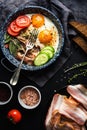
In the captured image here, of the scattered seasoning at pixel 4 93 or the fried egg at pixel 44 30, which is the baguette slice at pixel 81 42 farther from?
the scattered seasoning at pixel 4 93

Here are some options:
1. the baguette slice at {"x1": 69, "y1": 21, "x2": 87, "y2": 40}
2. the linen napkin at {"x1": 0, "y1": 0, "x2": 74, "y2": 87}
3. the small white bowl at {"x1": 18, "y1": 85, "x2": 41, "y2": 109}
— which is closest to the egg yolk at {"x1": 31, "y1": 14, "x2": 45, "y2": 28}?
the linen napkin at {"x1": 0, "y1": 0, "x2": 74, "y2": 87}

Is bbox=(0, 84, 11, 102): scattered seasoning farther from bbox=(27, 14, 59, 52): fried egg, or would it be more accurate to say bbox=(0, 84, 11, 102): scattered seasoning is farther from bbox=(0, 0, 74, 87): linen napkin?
bbox=(27, 14, 59, 52): fried egg

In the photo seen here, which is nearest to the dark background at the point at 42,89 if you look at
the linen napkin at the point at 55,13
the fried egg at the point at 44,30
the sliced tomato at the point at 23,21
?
the linen napkin at the point at 55,13

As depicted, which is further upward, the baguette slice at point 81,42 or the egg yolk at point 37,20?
the egg yolk at point 37,20

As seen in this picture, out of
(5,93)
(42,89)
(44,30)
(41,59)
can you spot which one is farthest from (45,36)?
(5,93)

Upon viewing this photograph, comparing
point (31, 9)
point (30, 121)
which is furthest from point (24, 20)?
point (30, 121)

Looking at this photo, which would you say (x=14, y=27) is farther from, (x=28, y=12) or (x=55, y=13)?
(x=55, y=13)
